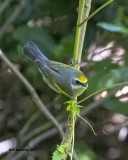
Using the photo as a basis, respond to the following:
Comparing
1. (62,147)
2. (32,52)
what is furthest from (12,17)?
(62,147)

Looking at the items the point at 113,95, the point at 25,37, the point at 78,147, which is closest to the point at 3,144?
the point at 78,147

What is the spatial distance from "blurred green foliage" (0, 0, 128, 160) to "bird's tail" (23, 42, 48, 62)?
40 cm

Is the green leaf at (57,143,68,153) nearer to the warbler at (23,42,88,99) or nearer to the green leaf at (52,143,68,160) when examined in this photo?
the green leaf at (52,143,68,160)

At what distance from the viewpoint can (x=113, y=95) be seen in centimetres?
198

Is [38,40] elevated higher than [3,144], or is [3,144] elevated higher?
[38,40]

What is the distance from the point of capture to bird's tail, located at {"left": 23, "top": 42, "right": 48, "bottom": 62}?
179 centimetres

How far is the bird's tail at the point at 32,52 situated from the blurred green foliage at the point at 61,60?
0.40m

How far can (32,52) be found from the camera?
5.99ft

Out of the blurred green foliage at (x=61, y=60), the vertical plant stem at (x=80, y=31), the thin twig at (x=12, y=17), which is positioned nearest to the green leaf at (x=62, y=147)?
the vertical plant stem at (x=80, y=31)

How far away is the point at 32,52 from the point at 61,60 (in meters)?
0.62

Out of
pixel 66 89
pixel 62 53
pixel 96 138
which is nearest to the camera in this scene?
pixel 66 89

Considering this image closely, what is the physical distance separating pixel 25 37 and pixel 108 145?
157 centimetres

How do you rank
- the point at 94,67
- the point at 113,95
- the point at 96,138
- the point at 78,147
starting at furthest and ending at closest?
the point at 96,138 → the point at 78,147 → the point at 94,67 → the point at 113,95

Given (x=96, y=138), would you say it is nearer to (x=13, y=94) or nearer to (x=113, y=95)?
(x=13, y=94)
